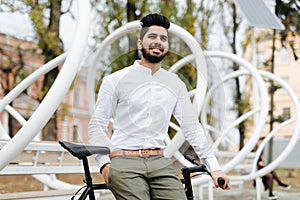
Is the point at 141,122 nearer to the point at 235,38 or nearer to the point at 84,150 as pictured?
the point at 84,150

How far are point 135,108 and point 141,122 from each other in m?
0.07

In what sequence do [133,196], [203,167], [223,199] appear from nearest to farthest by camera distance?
[133,196] < [203,167] < [223,199]

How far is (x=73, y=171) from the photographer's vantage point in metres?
5.18

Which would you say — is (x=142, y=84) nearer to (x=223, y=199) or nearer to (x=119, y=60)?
(x=119, y=60)

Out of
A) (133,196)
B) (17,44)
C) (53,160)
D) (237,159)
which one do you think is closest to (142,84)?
(133,196)

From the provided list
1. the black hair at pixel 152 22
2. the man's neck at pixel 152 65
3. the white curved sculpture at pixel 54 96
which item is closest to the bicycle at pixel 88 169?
the white curved sculpture at pixel 54 96

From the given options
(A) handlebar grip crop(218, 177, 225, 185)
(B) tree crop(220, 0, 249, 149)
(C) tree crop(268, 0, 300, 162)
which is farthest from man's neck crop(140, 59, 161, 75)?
(B) tree crop(220, 0, 249, 149)

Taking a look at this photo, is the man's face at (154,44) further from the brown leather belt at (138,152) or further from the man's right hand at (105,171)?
the man's right hand at (105,171)

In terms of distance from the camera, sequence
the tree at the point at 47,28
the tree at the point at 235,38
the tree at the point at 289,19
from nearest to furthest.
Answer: the tree at the point at 289,19
the tree at the point at 47,28
the tree at the point at 235,38

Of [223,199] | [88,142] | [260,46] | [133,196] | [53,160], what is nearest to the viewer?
[133,196]

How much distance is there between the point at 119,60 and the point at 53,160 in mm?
2485

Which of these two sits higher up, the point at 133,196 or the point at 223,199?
the point at 133,196

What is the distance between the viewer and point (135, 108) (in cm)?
233

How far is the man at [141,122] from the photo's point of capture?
2334 mm
